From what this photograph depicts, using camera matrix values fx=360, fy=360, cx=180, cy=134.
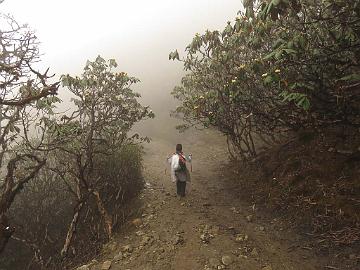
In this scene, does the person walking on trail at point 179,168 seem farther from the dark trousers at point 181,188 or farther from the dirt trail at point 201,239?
the dirt trail at point 201,239

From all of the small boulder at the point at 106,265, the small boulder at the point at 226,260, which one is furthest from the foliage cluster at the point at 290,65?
the small boulder at the point at 106,265

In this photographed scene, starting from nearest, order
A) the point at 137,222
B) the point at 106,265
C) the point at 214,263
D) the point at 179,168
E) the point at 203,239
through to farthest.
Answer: the point at 214,263
the point at 106,265
the point at 203,239
the point at 137,222
the point at 179,168

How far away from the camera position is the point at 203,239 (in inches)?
320

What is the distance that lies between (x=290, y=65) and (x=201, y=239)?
4234 millimetres

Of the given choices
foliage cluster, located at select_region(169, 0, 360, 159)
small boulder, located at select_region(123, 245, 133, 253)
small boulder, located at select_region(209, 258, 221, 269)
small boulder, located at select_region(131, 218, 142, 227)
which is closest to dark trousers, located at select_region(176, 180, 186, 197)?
small boulder, located at select_region(131, 218, 142, 227)

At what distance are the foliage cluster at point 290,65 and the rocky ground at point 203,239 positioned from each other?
8.15ft

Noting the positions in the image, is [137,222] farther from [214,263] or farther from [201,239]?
[214,263]

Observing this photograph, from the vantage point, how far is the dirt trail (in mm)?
7262

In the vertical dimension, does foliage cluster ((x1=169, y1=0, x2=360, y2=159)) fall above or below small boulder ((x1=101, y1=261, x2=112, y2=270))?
above

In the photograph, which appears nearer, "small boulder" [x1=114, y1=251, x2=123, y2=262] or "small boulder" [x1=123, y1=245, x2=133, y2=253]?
"small boulder" [x1=114, y1=251, x2=123, y2=262]

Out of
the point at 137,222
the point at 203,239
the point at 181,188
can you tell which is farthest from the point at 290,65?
the point at 137,222

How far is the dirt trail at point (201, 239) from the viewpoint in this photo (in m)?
7.26

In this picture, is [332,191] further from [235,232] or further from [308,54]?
[308,54]

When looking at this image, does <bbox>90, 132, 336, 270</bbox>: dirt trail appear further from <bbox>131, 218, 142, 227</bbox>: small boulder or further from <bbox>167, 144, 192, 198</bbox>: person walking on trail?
<bbox>167, 144, 192, 198</bbox>: person walking on trail
